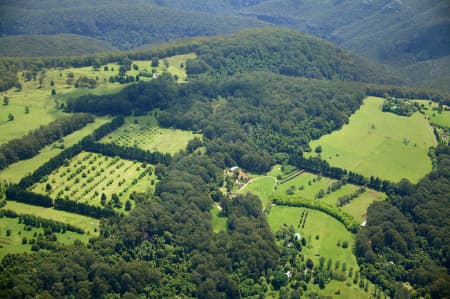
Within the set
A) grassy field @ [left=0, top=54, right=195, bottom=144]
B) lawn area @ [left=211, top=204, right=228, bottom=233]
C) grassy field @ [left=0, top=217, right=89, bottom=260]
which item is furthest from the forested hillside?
grassy field @ [left=0, top=54, right=195, bottom=144]

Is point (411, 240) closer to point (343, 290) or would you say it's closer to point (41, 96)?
point (343, 290)

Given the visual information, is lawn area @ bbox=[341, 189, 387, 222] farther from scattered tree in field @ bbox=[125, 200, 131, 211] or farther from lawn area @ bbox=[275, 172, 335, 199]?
scattered tree in field @ bbox=[125, 200, 131, 211]

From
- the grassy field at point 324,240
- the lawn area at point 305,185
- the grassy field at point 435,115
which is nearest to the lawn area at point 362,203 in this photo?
the grassy field at point 324,240

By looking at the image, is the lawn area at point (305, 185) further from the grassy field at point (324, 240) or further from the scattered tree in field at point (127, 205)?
the scattered tree in field at point (127, 205)

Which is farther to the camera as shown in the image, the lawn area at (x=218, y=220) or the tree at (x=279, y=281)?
the lawn area at (x=218, y=220)

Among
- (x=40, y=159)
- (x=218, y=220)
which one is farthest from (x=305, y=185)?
(x=40, y=159)

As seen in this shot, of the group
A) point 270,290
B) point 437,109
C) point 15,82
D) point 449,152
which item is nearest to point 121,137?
point 15,82

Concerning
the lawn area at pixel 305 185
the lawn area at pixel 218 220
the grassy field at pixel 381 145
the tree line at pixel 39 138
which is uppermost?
the tree line at pixel 39 138
